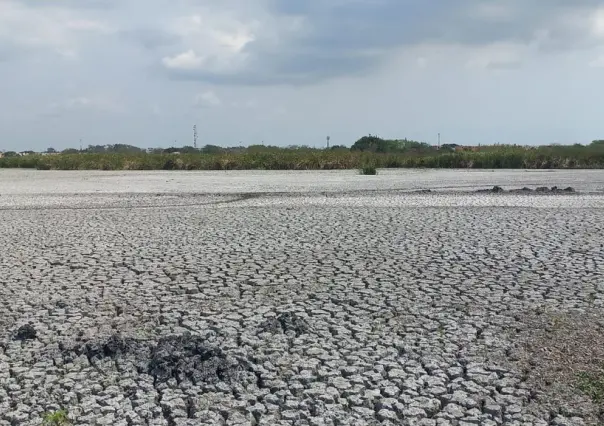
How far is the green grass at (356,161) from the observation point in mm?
32188

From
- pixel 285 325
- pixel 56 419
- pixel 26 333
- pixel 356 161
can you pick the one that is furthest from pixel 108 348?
pixel 356 161

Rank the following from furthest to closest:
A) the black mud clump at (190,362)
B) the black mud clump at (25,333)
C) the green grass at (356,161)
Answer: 1. the green grass at (356,161)
2. the black mud clump at (25,333)
3. the black mud clump at (190,362)

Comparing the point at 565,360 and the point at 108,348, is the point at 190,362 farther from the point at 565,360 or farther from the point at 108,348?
the point at 565,360

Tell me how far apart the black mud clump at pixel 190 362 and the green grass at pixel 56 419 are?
0.54 metres

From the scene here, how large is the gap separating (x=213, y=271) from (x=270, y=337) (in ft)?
6.47

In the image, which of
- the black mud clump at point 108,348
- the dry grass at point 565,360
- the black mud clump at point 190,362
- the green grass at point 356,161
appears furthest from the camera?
the green grass at point 356,161

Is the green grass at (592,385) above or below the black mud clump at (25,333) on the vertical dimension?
below

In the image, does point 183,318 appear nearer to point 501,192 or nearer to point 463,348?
point 463,348

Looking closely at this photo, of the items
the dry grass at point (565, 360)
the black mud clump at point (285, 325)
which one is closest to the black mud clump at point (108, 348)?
the black mud clump at point (285, 325)

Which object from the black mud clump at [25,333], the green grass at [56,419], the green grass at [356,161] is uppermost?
the green grass at [356,161]

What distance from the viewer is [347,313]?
4.39m

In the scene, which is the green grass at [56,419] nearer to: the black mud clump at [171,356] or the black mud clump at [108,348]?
the black mud clump at [171,356]

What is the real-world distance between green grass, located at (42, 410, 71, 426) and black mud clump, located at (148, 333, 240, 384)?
21.2 inches

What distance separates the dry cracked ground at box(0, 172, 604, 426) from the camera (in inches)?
117
